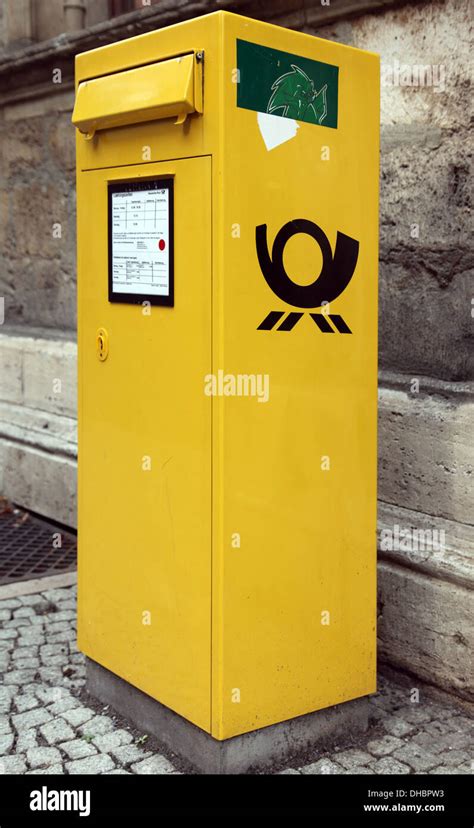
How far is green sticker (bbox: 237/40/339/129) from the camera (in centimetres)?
309

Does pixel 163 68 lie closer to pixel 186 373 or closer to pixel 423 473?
pixel 186 373

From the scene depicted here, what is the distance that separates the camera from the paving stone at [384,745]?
3.57 metres

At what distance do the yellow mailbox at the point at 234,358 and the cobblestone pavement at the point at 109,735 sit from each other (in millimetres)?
204

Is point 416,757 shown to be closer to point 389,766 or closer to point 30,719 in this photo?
point 389,766

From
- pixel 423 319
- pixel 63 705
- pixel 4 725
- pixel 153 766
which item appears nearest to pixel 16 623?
pixel 63 705

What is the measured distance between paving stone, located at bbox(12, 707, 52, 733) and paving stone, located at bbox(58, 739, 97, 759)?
0.69 feet

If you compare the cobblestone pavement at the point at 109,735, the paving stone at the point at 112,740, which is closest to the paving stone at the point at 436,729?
the cobblestone pavement at the point at 109,735

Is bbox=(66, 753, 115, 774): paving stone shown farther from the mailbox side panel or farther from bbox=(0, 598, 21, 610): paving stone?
bbox=(0, 598, 21, 610): paving stone

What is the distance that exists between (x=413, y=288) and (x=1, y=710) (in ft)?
7.59

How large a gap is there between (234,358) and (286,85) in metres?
0.86

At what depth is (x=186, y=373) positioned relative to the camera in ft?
10.6

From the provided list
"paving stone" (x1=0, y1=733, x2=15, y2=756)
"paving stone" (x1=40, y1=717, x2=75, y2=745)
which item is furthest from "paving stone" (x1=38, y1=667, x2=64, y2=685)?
"paving stone" (x1=0, y1=733, x2=15, y2=756)

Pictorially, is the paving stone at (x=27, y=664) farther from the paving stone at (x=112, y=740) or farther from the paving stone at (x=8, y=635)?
the paving stone at (x=112, y=740)
